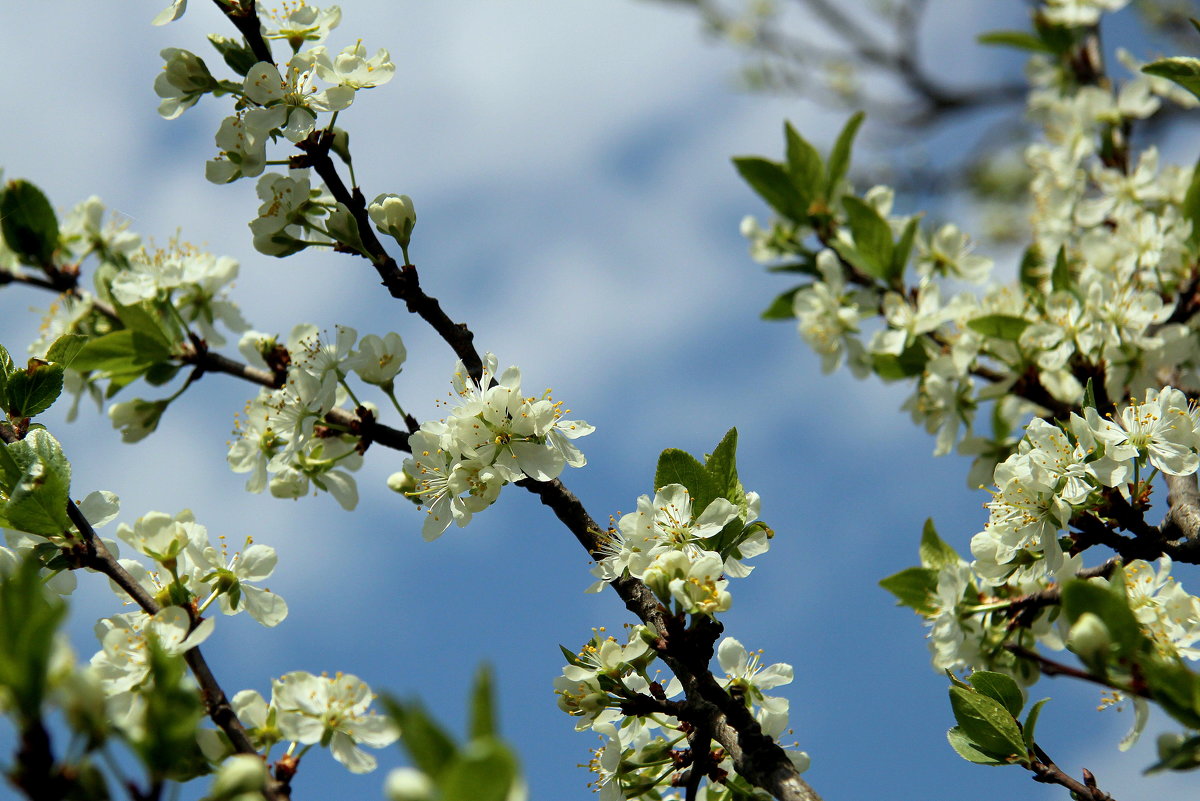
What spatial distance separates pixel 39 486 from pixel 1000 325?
271 cm

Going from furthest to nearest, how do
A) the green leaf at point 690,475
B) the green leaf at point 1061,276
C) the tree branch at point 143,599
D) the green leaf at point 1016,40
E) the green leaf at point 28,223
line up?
the green leaf at point 1016,40
the green leaf at point 1061,276
the green leaf at point 28,223
the green leaf at point 690,475
the tree branch at point 143,599

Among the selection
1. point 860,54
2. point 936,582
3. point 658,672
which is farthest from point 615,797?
point 860,54

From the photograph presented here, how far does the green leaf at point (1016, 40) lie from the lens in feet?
14.4

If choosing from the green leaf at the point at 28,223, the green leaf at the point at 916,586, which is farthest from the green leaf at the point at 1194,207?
the green leaf at the point at 28,223

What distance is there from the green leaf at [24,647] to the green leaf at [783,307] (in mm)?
3128

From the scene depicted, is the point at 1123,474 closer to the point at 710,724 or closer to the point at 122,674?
the point at 710,724

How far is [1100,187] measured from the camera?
4.18m

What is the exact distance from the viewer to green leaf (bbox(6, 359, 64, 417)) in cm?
225

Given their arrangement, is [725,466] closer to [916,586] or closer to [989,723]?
[989,723]

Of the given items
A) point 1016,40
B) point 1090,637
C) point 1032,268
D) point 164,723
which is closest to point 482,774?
point 164,723

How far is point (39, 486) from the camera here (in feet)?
6.47

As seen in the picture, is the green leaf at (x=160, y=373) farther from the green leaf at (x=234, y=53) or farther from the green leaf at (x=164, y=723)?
the green leaf at (x=164, y=723)

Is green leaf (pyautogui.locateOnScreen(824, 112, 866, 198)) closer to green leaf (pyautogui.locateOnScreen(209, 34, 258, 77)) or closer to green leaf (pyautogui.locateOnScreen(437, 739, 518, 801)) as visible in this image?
green leaf (pyautogui.locateOnScreen(209, 34, 258, 77))

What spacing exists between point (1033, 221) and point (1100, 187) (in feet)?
0.97
